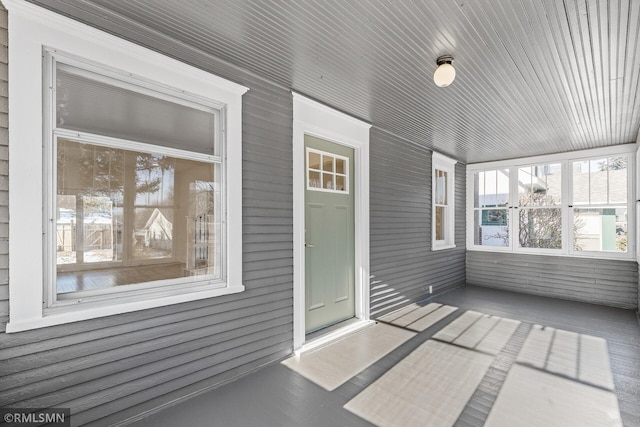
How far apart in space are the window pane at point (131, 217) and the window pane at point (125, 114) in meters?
0.13

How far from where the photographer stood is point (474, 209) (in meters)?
6.59

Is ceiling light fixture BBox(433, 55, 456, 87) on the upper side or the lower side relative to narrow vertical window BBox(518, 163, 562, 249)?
upper

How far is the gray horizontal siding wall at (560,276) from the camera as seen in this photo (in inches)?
196

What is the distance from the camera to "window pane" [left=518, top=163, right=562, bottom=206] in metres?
5.68

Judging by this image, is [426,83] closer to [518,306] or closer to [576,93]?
[576,93]

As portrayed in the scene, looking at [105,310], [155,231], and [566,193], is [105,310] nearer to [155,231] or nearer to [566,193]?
[155,231]

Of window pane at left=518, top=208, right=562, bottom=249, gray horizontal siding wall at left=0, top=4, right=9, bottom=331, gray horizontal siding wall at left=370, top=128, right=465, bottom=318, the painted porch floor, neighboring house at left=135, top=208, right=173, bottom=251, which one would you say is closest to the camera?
gray horizontal siding wall at left=0, top=4, right=9, bottom=331

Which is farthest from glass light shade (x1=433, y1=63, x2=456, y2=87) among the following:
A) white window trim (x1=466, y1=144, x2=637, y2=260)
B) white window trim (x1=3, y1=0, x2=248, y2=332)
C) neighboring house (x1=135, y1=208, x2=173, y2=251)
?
white window trim (x1=466, y1=144, x2=637, y2=260)

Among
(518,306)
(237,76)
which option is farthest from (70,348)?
(518,306)

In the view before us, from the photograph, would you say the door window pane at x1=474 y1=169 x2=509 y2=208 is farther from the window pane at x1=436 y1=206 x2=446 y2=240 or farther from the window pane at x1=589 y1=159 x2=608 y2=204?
the window pane at x1=589 y1=159 x2=608 y2=204

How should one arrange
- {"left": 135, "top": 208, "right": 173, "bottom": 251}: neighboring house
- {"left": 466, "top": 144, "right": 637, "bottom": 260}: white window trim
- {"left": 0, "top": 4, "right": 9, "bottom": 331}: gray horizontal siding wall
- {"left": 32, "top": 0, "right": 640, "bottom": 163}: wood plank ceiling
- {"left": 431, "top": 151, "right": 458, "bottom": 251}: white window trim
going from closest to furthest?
1. {"left": 0, "top": 4, "right": 9, "bottom": 331}: gray horizontal siding wall
2. {"left": 32, "top": 0, "right": 640, "bottom": 163}: wood plank ceiling
3. {"left": 135, "top": 208, "right": 173, "bottom": 251}: neighboring house
4. {"left": 466, "top": 144, "right": 637, "bottom": 260}: white window trim
5. {"left": 431, "top": 151, "right": 458, "bottom": 251}: white window trim

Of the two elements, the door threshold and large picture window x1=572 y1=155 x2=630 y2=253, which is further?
large picture window x1=572 y1=155 x2=630 y2=253

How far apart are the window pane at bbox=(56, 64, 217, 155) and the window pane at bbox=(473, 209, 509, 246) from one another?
232 inches

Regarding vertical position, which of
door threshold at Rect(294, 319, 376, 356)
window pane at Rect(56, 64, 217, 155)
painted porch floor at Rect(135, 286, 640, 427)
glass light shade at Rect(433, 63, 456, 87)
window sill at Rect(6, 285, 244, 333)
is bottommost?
painted porch floor at Rect(135, 286, 640, 427)
